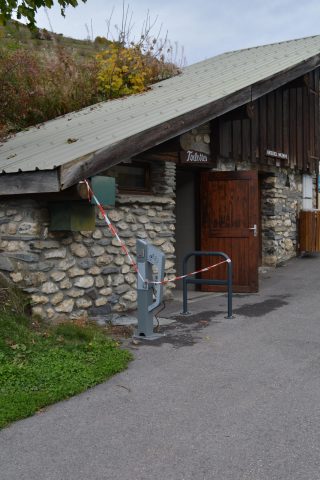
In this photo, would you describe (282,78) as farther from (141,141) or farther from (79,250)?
(79,250)

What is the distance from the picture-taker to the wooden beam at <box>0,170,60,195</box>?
20.7 feet

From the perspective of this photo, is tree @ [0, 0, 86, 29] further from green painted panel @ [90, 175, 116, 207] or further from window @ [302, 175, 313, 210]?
window @ [302, 175, 313, 210]

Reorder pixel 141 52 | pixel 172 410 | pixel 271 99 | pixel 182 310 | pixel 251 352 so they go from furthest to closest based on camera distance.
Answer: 1. pixel 141 52
2. pixel 271 99
3. pixel 182 310
4. pixel 251 352
5. pixel 172 410

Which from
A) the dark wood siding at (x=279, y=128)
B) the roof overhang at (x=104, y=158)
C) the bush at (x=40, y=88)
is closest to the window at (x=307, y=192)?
the dark wood siding at (x=279, y=128)

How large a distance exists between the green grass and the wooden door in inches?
157

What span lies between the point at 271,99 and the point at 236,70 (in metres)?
1.38

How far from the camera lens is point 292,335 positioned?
22.6 ft

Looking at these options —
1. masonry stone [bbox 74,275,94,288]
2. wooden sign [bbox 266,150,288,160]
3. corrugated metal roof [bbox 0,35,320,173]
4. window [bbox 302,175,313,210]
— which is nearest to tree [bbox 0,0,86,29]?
corrugated metal roof [bbox 0,35,320,173]

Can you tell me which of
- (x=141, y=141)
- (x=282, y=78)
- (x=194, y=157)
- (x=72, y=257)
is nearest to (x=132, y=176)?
(x=194, y=157)

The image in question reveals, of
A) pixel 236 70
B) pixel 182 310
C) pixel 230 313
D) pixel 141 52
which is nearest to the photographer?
pixel 230 313

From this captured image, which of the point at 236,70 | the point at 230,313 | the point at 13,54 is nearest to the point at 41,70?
the point at 13,54

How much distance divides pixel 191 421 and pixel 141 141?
396 cm

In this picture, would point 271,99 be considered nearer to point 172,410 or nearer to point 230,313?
point 230,313

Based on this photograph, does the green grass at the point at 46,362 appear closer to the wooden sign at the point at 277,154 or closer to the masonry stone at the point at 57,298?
the masonry stone at the point at 57,298
